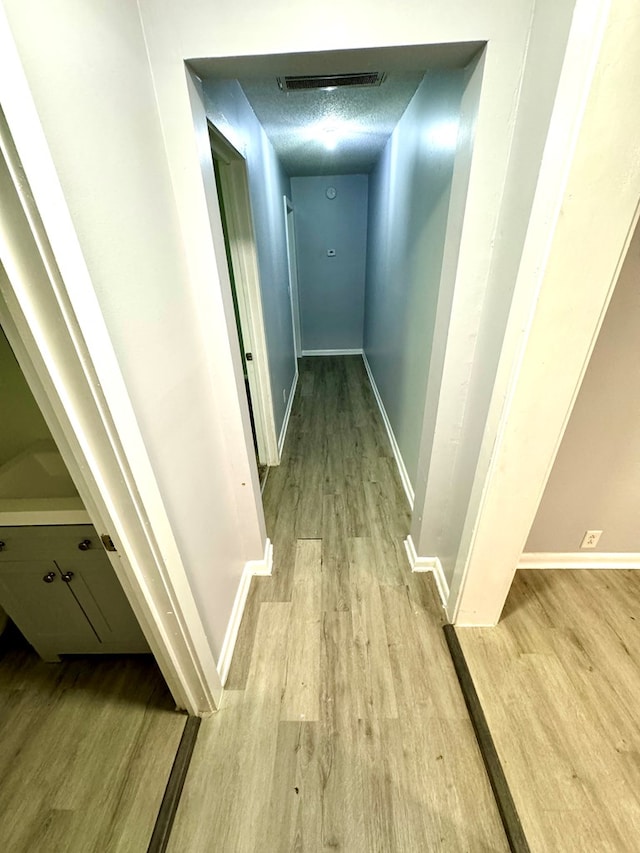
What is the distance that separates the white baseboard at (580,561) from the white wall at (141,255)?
1500mm

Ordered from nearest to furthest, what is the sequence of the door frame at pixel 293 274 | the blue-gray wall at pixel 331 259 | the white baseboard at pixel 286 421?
the white baseboard at pixel 286 421, the door frame at pixel 293 274, the blue-gray wall at pixel 331 259

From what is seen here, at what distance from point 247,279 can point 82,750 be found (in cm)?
217

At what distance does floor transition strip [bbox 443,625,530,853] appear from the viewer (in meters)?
0.98

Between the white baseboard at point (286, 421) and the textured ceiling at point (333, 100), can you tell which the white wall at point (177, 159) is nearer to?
the textured ceiling at point (333, 100)

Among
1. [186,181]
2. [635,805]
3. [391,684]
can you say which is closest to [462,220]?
[186,181]

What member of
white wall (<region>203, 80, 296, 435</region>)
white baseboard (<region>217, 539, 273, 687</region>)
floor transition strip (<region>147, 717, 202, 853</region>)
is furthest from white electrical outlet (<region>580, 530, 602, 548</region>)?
white wall (<region>203, 80, 296, 435</region>)

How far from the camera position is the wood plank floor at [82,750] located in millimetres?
1015

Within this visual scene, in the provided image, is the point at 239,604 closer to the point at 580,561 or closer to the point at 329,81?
the point at 580,561

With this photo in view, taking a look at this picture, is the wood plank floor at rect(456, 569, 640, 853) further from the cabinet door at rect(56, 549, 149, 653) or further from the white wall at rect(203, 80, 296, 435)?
the white wall at rect(203, 80, 296, 435)

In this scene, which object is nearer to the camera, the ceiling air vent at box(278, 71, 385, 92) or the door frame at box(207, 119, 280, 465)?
the ceiling air vent at box(278, 71, 385, 92)

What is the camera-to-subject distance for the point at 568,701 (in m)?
1.25

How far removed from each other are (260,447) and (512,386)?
186cm

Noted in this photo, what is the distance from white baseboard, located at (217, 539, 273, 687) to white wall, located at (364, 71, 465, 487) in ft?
3.17

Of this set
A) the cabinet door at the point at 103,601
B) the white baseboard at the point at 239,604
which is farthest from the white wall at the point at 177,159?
the cabinet door at the point at 103,601
